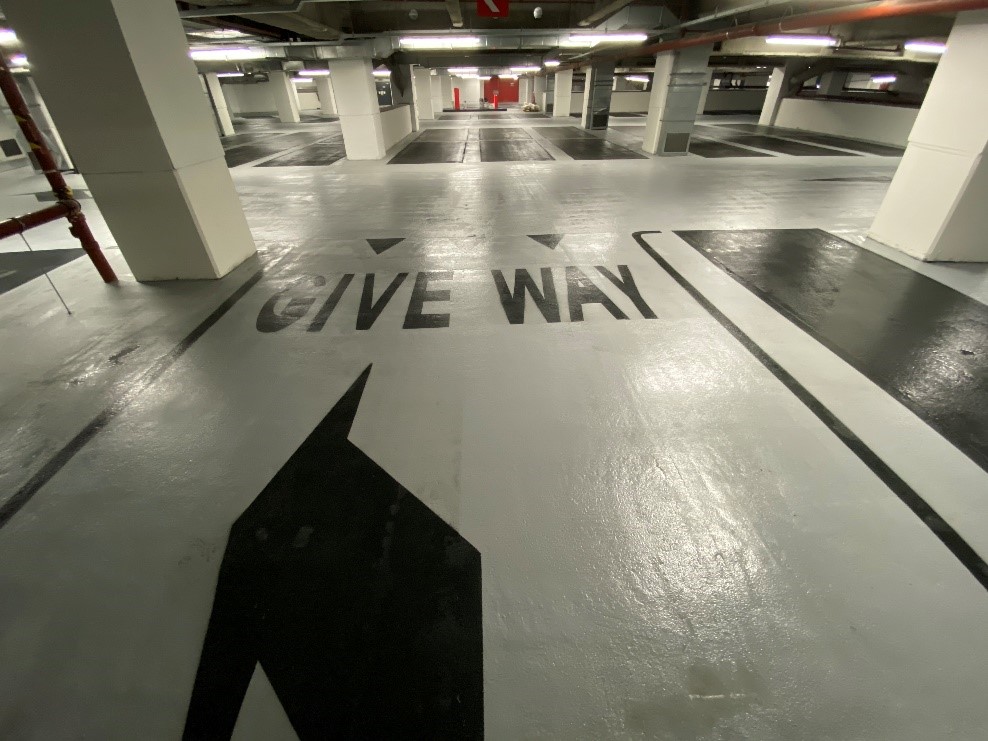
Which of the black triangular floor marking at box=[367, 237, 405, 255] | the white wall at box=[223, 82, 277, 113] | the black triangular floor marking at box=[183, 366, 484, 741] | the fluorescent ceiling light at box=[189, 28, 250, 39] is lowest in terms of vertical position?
the black triangular floor marking at box=[183, 366, 484, 741]

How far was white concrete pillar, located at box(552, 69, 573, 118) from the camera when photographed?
26.5 meters

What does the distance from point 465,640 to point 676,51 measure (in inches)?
560

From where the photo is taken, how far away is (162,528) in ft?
7.80

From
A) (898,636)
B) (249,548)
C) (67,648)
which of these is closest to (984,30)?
(898,636)

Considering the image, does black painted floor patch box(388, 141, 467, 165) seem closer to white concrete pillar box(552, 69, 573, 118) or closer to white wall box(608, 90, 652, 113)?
white concrete pillar box(552, 69, 573, 118)

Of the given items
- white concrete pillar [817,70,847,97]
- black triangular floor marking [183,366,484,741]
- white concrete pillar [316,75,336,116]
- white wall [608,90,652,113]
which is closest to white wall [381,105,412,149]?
white concrete pillar [316,75,336,116]

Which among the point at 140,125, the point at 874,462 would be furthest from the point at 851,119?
the point at 140,125

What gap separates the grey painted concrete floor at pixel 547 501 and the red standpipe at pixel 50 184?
50 cm

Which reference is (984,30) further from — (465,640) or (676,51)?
(676,51)

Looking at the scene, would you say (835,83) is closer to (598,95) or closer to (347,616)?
(598,95)

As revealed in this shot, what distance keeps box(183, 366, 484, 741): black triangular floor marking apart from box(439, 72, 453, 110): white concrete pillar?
120 ft

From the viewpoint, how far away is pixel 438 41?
39.0ft

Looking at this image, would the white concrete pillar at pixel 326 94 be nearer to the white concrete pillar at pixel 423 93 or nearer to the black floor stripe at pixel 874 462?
the white concrete pillar at pixel 423 93

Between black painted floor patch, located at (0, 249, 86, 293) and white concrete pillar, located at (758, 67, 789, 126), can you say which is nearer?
black painted floor patch, located at (0, 249, 86, 293)
